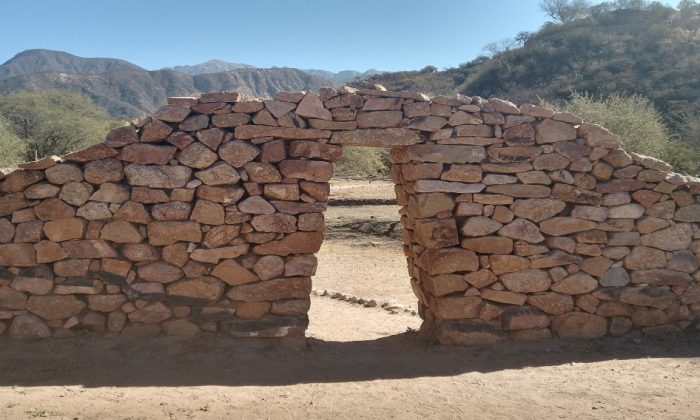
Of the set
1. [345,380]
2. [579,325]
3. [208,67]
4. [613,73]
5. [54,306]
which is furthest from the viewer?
[208,67]

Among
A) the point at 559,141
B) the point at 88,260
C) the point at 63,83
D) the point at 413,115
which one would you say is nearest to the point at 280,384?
the point at 88,260

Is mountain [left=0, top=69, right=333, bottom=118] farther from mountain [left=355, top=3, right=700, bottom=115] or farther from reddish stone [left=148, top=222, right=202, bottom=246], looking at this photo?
reddish stone [left=148, top=222, right=202, bottom=246]

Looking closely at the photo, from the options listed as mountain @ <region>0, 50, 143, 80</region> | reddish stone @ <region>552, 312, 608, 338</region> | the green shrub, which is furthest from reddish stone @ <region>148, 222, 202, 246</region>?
mountain @ <region>0, 50, 143, 80</region>

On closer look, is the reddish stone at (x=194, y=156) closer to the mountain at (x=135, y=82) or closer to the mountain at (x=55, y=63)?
the mountain at (x=135, y=82)

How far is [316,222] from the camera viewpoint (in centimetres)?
534

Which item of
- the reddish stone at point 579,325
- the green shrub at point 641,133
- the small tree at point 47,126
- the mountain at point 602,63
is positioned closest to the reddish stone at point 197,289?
the reddish stone at point 579,325

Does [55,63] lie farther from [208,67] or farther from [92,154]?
[92,154]

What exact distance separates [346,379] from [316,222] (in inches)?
59.2

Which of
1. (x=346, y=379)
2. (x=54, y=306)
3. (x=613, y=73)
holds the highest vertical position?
(x=613, y=73)

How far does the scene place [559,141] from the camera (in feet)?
18.7

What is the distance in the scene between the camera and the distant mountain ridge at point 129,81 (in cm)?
4944

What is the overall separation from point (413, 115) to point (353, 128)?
0.63 meters

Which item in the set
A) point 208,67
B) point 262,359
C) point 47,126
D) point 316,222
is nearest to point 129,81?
point 47,126

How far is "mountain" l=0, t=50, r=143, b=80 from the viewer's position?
2709 inches
